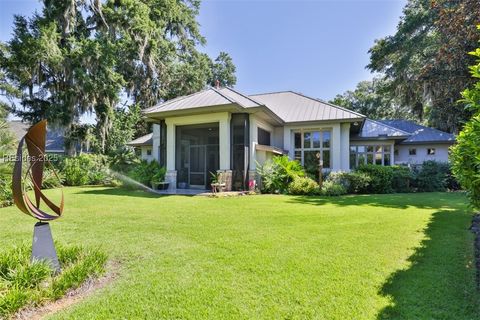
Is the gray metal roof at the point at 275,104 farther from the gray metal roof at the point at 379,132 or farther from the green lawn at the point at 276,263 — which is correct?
the green lawn at the point at 276,263

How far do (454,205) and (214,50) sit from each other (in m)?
30.8

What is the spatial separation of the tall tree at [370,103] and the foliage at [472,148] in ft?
105

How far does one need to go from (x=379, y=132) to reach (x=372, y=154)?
1.60 meters

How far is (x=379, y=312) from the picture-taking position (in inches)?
113

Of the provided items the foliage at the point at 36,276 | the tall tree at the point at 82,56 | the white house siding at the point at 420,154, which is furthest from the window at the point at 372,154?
the foliage at the point at 36,276

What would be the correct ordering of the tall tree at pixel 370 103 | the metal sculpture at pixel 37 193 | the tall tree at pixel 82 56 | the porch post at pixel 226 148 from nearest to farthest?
the metal sculpture at pixel 37 193 → the porch post at pixel 226 148 → the tall tree at pixel 82 56 → the tall tree at pixel 370 103

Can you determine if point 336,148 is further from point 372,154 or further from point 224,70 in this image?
point 224,70

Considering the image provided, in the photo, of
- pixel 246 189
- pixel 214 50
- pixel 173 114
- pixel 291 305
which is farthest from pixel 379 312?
pixel 214 50

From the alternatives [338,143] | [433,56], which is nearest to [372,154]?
[338,143]

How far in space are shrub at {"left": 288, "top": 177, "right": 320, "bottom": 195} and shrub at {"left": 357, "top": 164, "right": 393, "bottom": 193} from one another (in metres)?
3.28

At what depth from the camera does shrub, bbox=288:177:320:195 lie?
13.0 m

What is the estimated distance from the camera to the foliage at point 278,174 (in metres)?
13.5

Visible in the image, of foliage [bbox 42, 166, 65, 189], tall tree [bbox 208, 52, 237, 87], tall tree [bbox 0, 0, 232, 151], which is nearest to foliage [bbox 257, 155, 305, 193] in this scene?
foliage [bbox 42, 166, 65, 189]

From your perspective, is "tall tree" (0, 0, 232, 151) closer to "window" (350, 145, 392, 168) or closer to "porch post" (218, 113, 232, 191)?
"porch post" (218, 113, 232, 191)
